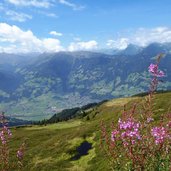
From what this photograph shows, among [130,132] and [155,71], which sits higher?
[155,71]

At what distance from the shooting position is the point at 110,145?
12.9 metres

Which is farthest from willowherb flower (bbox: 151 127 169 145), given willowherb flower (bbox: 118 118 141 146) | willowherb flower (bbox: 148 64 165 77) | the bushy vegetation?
willowherb flower (bbox: 148 64 165 77)

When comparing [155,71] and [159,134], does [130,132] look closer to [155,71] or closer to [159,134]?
[159,134]

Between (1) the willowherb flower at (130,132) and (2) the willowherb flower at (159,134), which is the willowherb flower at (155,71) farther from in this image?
(2) the willowherb flower at (159,134)

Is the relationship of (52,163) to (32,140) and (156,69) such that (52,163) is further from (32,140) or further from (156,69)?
(156,69)

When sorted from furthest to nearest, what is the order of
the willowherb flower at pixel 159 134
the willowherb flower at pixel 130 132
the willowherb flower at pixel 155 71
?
the willowherb flower at pixel 159 134
the willowherb flower at pixel 155 71
the willowherb flower at pixel 130 132

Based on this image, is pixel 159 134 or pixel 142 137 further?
pixel 142 137

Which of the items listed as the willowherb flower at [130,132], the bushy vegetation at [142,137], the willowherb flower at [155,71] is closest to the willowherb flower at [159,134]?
the bushy vegetation at [142,137]

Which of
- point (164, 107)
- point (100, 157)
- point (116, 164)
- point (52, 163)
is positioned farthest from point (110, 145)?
point (164, 107)

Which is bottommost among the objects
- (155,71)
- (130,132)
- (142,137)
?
(142,137)

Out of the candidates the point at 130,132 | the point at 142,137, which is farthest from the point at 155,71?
the point at 142,137

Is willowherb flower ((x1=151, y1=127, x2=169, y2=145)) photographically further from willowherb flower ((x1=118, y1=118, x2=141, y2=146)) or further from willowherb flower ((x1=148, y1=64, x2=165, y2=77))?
willowherb flower ((x1=148, y1=64, x2=165, y2=77))

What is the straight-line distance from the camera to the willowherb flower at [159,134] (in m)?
12.1

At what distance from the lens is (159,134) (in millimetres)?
12445
